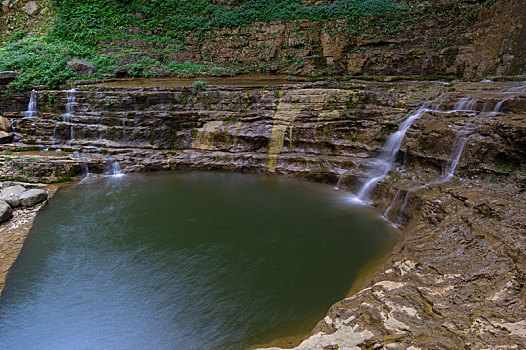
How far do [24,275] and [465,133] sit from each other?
9.72 metres

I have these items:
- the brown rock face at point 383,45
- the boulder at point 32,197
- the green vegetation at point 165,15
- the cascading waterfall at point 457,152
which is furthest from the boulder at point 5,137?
the cascading waterfall at point 457,152

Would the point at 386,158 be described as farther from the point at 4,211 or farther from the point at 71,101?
the point at 71,101

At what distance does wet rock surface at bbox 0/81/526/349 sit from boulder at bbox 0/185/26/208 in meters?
1.24

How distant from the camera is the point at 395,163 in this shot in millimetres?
8961

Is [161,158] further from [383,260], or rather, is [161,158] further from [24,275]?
[383,260]

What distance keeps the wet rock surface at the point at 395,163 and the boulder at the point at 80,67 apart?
3720 mm

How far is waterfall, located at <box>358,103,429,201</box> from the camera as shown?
339 inches

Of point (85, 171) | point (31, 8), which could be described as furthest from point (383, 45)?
point (31, 8)

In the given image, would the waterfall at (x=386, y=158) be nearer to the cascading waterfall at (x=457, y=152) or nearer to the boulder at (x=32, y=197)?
the cascading waterfall at (x=457, y=152)

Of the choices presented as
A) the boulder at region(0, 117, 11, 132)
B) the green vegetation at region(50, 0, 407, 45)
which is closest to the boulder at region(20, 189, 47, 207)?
the boulder at region(0, 117, 11, 132)

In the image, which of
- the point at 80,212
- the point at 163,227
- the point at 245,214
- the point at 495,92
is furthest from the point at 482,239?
the point at 80,212

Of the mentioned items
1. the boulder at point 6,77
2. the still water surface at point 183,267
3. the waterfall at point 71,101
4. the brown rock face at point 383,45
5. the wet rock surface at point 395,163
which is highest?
the brown rock face at point 383,45

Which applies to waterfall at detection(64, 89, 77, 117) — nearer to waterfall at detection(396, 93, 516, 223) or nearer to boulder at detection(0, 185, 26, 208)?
boulder at detection(0, 185, 26, 208)

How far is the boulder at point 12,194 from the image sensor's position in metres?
8.18
